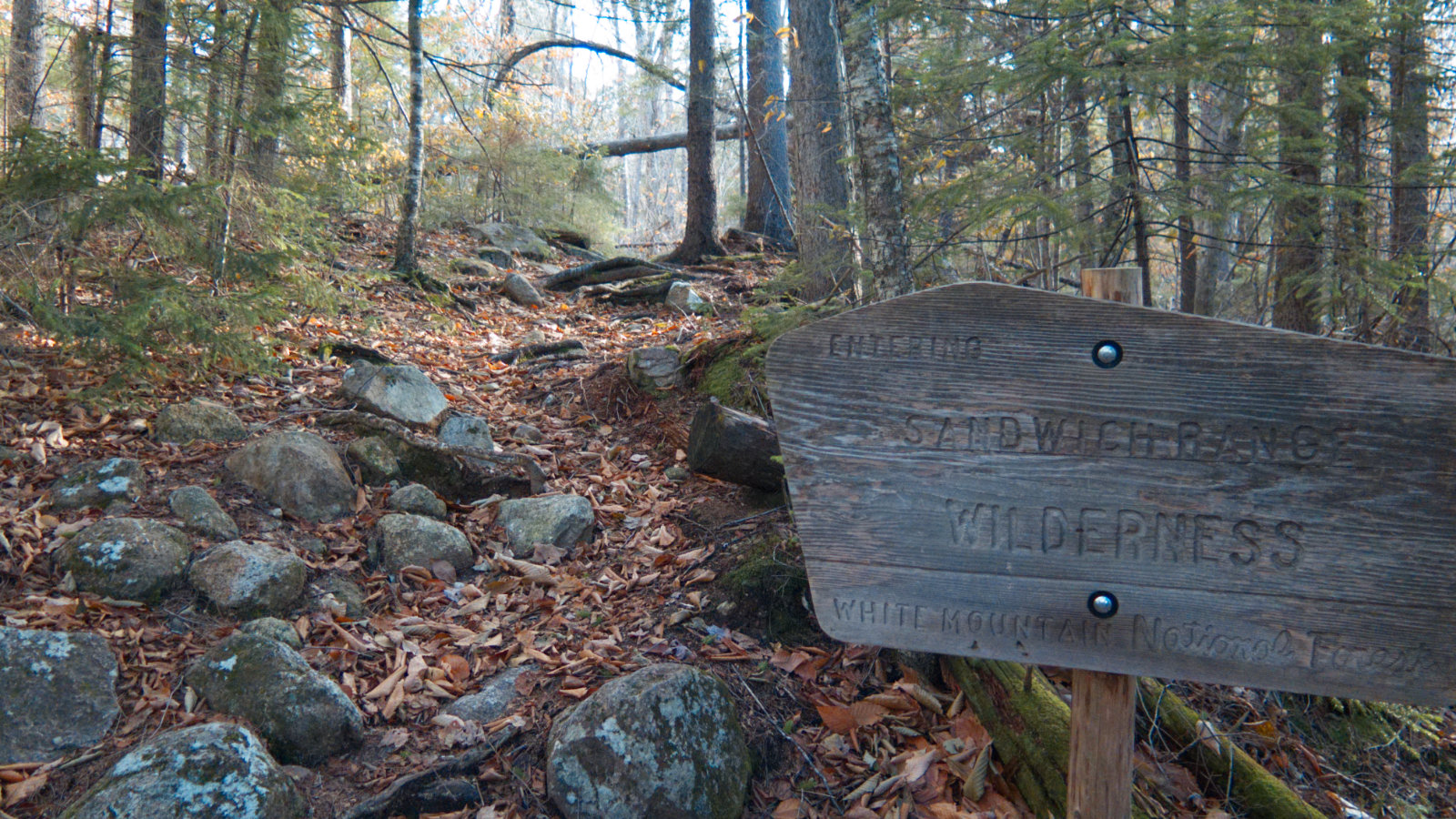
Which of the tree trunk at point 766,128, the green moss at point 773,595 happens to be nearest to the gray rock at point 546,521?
the green moss at point 773,595

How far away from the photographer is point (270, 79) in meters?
6.39

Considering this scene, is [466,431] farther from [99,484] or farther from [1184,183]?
[1184,183]

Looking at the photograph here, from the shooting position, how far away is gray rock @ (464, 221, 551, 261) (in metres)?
13.5

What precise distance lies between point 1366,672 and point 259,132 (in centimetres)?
689

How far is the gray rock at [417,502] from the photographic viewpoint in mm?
4914

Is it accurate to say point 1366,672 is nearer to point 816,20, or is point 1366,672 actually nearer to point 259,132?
point 259,132

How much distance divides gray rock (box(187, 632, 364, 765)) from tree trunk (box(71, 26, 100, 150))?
4.21 metres

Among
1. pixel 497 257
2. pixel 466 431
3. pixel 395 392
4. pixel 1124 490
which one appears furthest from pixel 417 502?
pixel 497 257

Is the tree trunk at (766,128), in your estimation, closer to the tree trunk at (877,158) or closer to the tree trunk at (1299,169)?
the tree trunk at (1299,169)

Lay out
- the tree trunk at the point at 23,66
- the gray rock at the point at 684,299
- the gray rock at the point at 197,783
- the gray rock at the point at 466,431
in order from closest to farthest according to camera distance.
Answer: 1. the gray rock at the point at 197,783
2. the gray rock at the point at 466,431
3. the tree trunk at the point at 23,66
4. the gray rock at the point at 684,299

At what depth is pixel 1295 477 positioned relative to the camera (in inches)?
61.7

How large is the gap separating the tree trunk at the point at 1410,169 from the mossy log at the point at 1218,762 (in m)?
3.66

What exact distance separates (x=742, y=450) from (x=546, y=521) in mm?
1221

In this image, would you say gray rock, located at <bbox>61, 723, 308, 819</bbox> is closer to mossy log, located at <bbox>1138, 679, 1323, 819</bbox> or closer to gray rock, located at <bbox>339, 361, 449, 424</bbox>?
gray rock, located at <bbox>339, 361, 449, 424</bbox>
